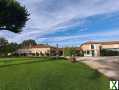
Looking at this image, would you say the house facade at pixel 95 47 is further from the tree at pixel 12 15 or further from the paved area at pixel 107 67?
the paved area at pixel 107 67

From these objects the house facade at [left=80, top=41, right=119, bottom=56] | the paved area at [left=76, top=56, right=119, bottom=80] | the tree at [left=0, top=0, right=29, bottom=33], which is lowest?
the paved area at [left=76, top=56, right=119, bottom=80]

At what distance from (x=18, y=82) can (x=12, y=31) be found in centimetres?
2525

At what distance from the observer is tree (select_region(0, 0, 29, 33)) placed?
34219 millimetres

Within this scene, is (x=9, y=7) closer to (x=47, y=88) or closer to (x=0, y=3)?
(x=0, y=3)

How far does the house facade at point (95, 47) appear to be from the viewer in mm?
78100

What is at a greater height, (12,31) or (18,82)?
(12,31)

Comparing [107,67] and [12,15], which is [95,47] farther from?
[107,67]

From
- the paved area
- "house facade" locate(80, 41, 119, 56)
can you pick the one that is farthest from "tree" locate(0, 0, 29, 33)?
"house facade" locate(80, 41, 119, 56)

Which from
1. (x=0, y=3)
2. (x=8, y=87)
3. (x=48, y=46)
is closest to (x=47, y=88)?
(x=8, y=87)

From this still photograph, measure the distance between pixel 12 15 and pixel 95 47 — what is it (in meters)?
47.3

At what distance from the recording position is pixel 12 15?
35531 millimetres

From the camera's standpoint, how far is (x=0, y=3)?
3353 cm

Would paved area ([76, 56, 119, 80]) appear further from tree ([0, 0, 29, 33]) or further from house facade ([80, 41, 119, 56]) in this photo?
house facade ([80, 41, 119, 56])

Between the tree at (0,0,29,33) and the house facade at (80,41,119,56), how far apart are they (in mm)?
42308
